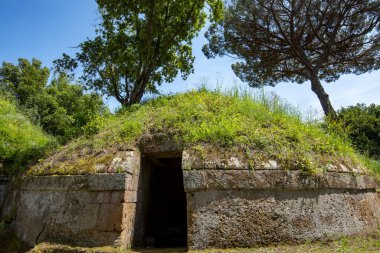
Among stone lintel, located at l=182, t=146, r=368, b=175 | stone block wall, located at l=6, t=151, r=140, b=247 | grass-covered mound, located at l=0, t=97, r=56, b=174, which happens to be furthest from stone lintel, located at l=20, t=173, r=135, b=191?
grass-covered mound, located at l=0, t=97, r=56, b=174

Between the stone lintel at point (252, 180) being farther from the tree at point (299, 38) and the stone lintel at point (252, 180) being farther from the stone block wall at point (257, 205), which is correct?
the tree at point (299, 38)

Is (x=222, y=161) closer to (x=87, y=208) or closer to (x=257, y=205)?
(x=257, y=205)

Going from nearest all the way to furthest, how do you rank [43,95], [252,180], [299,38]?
[252,180] < [299,38] < [43,95]

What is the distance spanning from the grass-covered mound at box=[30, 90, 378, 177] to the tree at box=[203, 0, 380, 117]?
270 inches

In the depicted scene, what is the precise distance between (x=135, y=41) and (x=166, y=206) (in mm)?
5796

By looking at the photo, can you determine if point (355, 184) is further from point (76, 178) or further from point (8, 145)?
point (8, 145)

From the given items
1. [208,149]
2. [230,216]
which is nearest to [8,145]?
[208,149]

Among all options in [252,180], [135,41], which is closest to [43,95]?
[135,41]

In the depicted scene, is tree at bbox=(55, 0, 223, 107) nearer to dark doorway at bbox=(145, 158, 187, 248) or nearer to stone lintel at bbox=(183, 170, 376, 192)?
dark doorway at bbox=(145, 158, 187, 248)

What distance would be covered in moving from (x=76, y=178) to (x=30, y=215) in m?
1.14

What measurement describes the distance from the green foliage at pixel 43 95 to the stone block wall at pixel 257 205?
315 inches

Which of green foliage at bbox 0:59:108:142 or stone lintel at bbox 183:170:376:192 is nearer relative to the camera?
stone lintel at bbox 183:170:376:192

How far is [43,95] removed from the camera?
16.2 meters

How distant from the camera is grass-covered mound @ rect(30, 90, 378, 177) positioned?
4.04 meters
